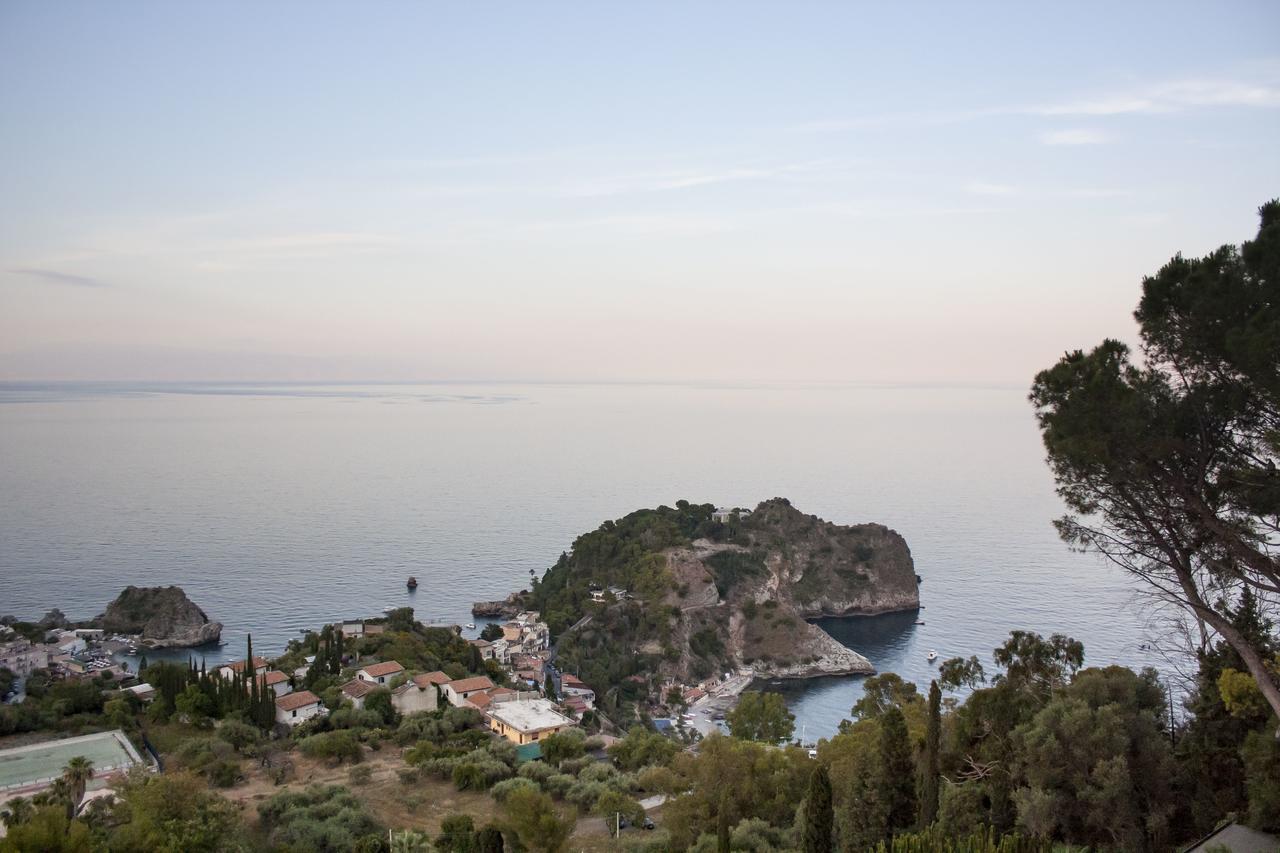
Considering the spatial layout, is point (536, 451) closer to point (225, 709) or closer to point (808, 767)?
point (225, 709)

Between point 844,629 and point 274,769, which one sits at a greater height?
point 274,769

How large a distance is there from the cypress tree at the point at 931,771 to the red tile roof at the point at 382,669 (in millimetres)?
20225

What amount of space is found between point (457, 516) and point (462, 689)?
48.9 m

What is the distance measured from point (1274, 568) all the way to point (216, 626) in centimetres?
4532

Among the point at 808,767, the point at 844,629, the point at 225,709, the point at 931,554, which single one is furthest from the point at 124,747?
the point at 931,554

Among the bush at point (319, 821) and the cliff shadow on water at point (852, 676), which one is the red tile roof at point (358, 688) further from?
the cliff shadow on water at point (852, 676)

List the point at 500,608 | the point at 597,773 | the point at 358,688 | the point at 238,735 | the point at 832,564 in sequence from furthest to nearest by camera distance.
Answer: the point at 832,564 → the point at 500,608 → the point at 358,688 → the point at 238,735 → the point at 597,773

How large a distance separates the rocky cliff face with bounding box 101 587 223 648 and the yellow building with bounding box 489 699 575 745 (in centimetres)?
2389

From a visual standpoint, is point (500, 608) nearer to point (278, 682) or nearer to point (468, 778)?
point (278, 682)

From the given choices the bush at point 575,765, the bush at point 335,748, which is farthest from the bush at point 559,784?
the bush at point 335,748

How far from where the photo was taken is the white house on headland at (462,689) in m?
26.3

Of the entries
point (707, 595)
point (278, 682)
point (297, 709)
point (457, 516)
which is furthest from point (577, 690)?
point (457, 516)

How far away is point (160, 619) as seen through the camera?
41.6 m

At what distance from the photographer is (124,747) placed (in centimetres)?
1962
